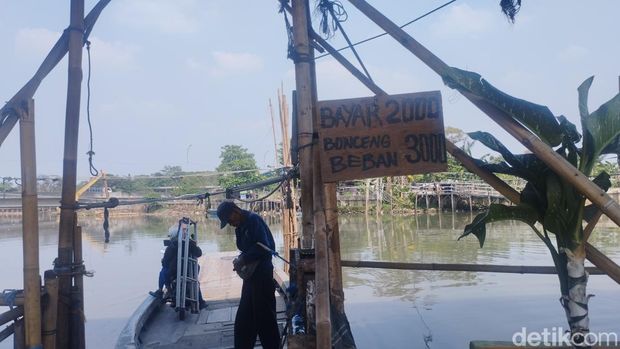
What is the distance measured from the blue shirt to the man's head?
4 cm

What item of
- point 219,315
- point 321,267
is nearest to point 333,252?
point 321,267

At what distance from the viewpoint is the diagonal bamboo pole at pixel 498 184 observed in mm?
2273

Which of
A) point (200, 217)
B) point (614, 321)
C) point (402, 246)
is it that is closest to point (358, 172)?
point (614, 321)

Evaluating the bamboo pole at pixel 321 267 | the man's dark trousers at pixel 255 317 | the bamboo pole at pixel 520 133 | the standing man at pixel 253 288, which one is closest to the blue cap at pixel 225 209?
the standing man at pixel 253 288

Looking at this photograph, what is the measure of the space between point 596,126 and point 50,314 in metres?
3.23

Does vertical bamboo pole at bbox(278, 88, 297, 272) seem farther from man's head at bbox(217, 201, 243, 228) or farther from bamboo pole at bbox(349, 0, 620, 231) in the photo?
bamboo pole at bbox(349, 0, 620, 231)

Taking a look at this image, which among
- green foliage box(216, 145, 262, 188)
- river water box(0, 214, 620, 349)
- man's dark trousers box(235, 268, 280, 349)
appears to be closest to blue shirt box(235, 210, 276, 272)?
man's dark trousers box(235, 268, 280, 349)

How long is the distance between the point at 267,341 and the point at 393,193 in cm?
3509

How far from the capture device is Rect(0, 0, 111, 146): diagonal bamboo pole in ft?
9.14

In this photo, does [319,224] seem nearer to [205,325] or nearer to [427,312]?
[205,325]

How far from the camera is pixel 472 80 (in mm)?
2363

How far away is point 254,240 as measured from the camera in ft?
12.1

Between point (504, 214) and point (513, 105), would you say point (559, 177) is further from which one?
point (513, 105)

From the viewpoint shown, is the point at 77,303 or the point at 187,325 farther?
the point at 187,325
